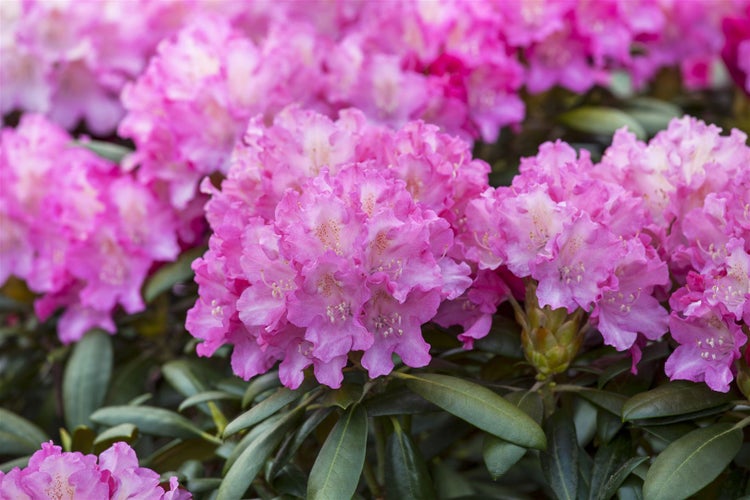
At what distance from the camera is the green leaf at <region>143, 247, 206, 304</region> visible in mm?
1798

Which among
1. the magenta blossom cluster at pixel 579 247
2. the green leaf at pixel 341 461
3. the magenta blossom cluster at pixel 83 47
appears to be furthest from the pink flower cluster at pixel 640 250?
the magenta blossom cluster at pixel 83 47

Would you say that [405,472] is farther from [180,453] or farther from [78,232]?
[78,232]

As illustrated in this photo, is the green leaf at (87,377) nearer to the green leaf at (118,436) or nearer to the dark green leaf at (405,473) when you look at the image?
the green leaf at (118,436)

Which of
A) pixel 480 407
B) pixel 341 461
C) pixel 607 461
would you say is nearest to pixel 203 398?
pixel 341 461

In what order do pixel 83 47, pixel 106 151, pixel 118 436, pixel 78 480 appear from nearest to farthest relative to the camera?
1. pixel 78 480
2. pixel 118 436
3. pixel 106 151
4. pixel 83 47

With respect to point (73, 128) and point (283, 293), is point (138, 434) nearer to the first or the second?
point (283, 293)

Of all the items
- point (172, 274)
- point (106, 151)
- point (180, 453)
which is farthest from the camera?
point (106, 151)

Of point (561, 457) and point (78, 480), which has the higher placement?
point (78, 480)

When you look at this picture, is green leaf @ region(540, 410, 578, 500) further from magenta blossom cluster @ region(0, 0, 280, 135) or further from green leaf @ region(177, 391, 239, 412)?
magenta blossom cluster @ region(0, 0, 280, 135)

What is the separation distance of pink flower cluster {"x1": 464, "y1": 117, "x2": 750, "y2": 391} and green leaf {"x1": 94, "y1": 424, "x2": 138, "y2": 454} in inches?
21.0

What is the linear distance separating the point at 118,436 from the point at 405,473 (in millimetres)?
398

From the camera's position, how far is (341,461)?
127 centimetres

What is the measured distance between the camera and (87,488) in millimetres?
1198

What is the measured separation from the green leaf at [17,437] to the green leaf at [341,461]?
551 mm
